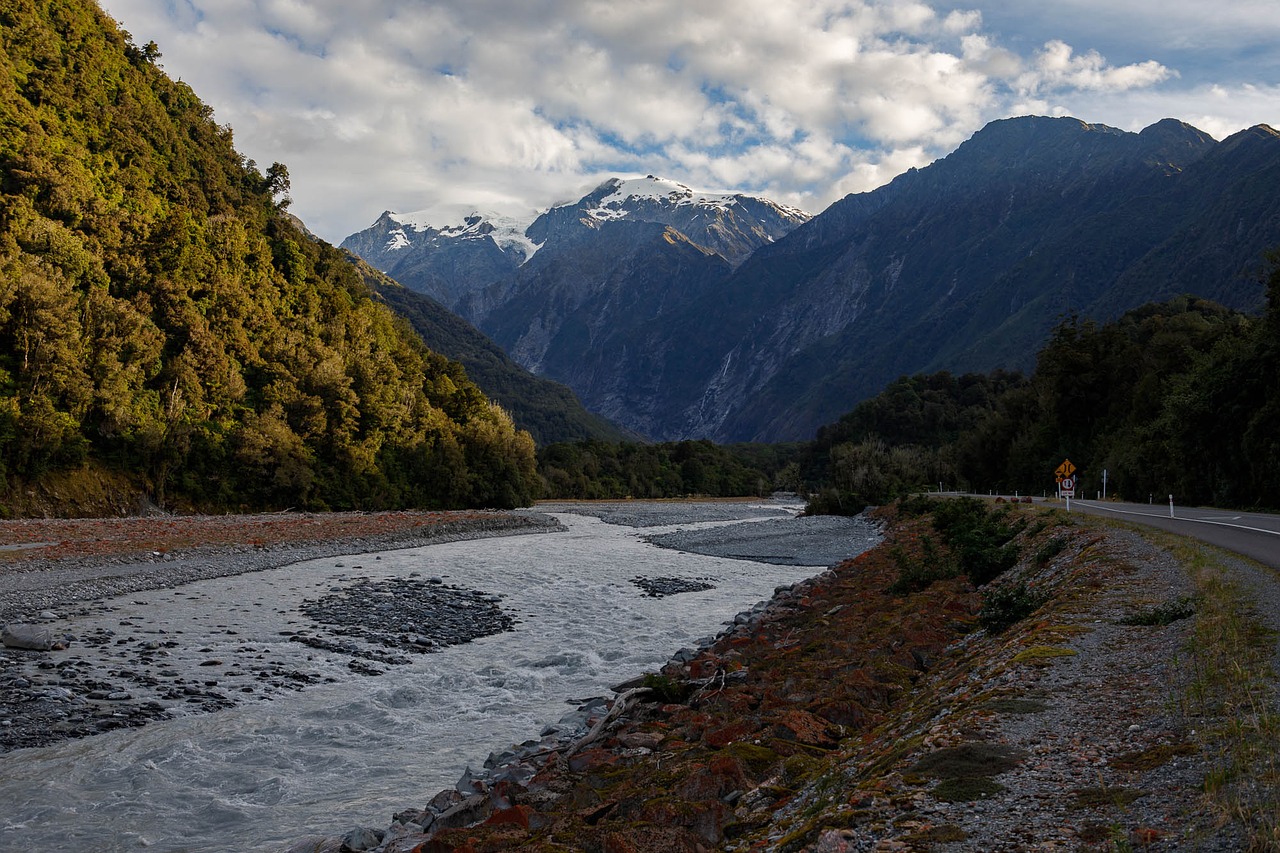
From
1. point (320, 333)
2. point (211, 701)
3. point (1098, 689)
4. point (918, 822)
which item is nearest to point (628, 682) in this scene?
point (211, 701)

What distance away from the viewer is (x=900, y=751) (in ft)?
18.4

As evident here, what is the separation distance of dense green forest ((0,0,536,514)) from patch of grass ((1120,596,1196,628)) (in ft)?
167

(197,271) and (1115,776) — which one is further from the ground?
(197,271)

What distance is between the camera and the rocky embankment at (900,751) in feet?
14.0

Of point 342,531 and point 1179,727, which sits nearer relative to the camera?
point 1179,727

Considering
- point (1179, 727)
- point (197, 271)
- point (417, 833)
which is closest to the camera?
point (1179, 727)

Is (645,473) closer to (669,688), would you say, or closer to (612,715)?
(669,688)

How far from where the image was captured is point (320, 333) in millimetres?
70000

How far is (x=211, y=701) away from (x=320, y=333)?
6352 cm

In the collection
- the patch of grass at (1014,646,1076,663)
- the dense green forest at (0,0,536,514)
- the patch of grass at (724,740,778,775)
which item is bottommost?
the patch of grass at (724,740,778,775)

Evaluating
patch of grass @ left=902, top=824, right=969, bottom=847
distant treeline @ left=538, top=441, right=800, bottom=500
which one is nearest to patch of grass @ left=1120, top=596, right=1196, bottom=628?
patch of grass @ left=902, top=824, right=969, bottom=847

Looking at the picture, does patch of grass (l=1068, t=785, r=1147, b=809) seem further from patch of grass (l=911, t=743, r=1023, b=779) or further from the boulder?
the boulder

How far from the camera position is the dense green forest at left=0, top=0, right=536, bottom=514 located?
4581cm

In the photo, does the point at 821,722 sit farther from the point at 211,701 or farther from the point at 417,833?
the point at 211,701
